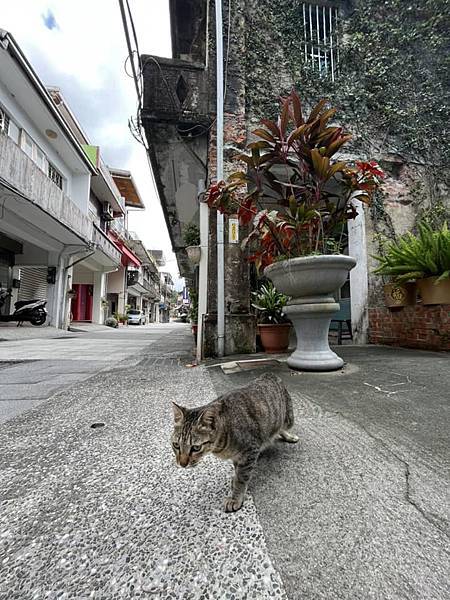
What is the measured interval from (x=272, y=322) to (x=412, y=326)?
1.70 meters

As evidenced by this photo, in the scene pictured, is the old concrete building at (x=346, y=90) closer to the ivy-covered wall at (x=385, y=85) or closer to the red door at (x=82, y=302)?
the ivy-covered wall at (x=385, y=85)

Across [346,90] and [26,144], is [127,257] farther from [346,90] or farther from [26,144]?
[346,90]

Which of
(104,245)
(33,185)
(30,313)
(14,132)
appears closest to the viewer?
(33,185)

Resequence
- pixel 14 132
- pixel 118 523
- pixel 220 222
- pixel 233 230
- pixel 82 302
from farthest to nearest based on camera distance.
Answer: pixel 82 302 < pixel 14 132 < pixel 233 230 < pixel 220 222 < pixel 118 523

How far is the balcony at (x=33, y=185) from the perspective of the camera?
5379 mm

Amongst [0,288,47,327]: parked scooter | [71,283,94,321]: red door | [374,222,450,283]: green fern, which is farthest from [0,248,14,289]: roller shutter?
[374,222,450,283]: green fern

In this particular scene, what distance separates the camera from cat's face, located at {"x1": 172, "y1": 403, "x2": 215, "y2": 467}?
0.79 m

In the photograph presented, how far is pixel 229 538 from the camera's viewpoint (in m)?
0.65

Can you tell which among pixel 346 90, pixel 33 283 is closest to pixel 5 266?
pixel 33 283

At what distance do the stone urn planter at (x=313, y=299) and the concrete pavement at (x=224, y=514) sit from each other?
83 centimetres

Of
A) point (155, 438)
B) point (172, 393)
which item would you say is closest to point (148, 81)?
point (172, 393)

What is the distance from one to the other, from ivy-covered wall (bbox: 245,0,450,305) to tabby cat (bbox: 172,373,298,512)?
390 cm

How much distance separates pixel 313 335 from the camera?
89.5 inches

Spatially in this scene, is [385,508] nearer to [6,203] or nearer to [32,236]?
[6,203]
